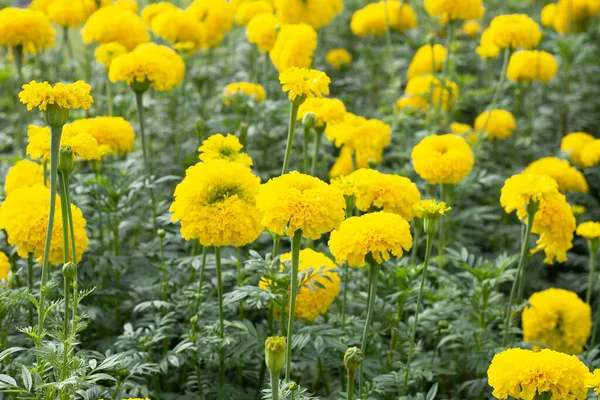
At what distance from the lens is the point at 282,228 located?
182cm

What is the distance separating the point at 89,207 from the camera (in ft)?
9.41

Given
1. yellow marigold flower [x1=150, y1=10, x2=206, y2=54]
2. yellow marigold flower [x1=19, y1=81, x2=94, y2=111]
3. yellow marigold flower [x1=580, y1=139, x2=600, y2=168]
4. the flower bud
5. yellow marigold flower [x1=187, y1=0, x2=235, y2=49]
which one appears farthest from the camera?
yellow marigold flower [x1=187, y1=0, x2=235, y2=49]

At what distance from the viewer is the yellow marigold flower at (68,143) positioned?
7.02 ft

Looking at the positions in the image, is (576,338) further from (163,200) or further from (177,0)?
(177,0)

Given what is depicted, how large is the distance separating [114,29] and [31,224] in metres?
1.63

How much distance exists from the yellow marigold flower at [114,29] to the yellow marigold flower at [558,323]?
225 centimetres

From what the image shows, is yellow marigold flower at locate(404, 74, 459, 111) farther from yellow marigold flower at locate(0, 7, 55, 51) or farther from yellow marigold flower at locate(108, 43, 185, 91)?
yellow marigold flower at locate(0, 7, 55, 51)

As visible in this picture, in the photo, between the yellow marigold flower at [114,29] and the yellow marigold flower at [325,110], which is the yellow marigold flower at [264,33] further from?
the yellow marigold flower at [325,110]

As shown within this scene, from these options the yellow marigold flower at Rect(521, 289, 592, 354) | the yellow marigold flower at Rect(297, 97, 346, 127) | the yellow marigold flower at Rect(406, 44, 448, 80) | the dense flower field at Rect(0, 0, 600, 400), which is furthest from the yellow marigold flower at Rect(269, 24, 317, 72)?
the yellow marigold flower at Rect(521, 289, 592, 354)

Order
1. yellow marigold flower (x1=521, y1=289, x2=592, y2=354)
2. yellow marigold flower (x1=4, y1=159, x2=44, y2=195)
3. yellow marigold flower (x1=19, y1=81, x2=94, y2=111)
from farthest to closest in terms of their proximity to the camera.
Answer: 1. yellow marigold flower (x1=521, y1=289, x2=592, y2=354)
2. yellow marigold flower (x1=4, y1=159, x2=44, y2=195)
3. yellow marigold flower (x1=19, y1=81, x2=94, y2=111)

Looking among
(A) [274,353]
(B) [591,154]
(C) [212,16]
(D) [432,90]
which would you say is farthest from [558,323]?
(C) [212,16]

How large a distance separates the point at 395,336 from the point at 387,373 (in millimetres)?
156

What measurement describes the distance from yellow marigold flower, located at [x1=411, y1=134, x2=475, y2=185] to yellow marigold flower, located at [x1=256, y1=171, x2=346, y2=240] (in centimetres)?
93

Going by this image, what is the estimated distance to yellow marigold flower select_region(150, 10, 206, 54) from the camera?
12.8 feet
